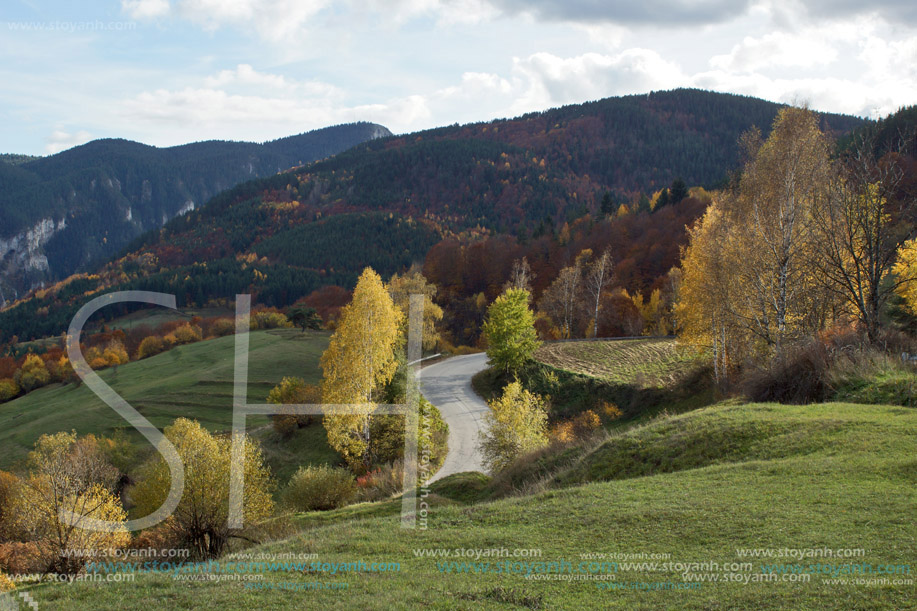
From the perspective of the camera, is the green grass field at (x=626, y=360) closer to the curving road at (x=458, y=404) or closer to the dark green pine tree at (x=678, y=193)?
the curving road at (x=458, y=404)

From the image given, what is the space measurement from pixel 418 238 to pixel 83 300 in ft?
358

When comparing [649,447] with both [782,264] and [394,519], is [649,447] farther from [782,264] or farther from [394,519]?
[782,264]

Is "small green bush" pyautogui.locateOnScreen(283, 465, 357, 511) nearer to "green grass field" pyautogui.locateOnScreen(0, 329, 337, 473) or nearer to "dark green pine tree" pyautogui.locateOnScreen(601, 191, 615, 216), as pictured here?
"green grass field" pyautogui.locateOnScreen(0, 329, 337, 473)

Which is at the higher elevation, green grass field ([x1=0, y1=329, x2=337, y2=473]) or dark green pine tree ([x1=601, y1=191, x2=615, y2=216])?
dark green pine tree ([x1=601, y1=191, x2=615, y2=216])

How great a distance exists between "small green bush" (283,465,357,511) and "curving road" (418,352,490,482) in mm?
4106

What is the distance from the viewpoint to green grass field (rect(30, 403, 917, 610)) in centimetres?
718

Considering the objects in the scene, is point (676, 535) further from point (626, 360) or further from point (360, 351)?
point (626, 360)

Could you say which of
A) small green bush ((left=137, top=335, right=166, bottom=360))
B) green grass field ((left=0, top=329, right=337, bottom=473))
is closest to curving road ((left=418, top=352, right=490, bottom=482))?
green grass field ((left=0, top=329, right=337, bottom=473))

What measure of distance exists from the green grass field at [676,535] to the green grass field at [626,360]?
20.0 metres

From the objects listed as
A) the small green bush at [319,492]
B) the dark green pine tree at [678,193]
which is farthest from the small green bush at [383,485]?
the dark green pine tree at [678,193]

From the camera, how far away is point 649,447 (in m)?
14.9

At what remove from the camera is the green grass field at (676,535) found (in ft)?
23.6

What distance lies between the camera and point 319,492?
23.0 meters

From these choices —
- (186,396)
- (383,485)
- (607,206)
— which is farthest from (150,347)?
(383,485)
